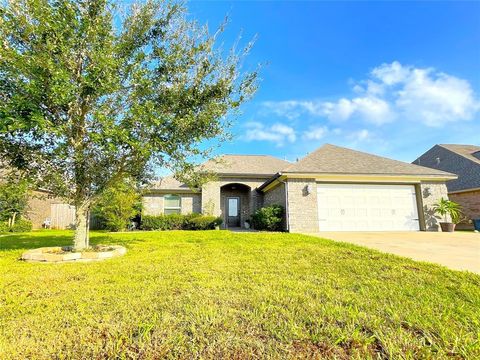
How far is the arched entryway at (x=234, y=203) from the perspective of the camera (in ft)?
63.2

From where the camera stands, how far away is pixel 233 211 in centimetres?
1958

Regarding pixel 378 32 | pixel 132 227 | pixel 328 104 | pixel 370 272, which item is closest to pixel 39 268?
pixel 370 272

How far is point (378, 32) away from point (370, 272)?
36.1 ft

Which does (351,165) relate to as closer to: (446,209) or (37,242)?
(446,209)

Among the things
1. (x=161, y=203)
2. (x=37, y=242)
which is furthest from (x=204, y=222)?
(x=37, y=242)

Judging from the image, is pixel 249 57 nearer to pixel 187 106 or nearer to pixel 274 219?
pixel 187 106

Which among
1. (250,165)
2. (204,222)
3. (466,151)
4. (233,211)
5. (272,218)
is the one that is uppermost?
(466,151)

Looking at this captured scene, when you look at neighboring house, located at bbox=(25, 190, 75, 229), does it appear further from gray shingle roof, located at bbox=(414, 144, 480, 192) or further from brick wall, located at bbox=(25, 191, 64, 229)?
gray shingle roof, located at bbox=(414, 144, 480, 192)

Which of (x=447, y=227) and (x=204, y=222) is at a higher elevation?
(x=204, y=222)

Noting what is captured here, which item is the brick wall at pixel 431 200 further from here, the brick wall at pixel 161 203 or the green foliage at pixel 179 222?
the brick wall at pixel 161 203

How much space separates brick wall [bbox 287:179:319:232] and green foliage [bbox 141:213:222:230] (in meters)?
5.36

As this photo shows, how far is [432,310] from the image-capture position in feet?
9.28

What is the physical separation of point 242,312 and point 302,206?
33.4 feet

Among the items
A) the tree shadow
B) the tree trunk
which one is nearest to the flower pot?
the tree shadow
